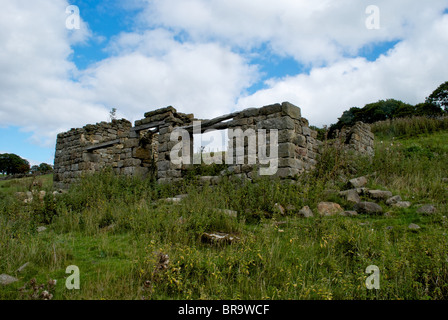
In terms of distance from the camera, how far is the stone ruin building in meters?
7.60

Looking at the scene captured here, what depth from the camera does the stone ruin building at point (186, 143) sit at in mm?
7598

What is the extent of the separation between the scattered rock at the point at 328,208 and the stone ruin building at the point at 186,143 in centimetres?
127

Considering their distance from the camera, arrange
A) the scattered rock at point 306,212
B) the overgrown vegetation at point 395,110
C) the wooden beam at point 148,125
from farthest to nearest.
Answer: the overgrown vegetation at point 395,110
the wooden beam at point 148,125
the scattered rock at point 306,212

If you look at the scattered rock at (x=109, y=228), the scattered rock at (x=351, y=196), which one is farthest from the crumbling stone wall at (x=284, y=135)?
the scattered rock at (x=109, y=228)

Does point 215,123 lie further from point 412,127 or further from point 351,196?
point 412,127

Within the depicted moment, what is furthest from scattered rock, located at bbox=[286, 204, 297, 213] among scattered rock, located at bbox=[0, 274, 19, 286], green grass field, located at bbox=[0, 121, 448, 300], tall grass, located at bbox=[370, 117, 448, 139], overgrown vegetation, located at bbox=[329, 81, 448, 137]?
overgrown vegetation, located at bbox=[329, 81, 448, 137]

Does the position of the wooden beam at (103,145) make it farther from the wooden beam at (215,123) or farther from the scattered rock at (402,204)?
the scattered rock at (402,204)

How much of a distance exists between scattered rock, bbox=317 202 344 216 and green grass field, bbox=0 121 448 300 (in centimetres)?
14

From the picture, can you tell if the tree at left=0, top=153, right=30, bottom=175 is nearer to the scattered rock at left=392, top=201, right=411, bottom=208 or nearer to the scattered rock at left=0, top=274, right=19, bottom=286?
the scattered rock at left=0, top=274, right=19, bottom=286

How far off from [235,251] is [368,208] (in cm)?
347

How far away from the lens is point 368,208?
5773 mm

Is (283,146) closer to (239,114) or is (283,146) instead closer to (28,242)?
(239,114)
